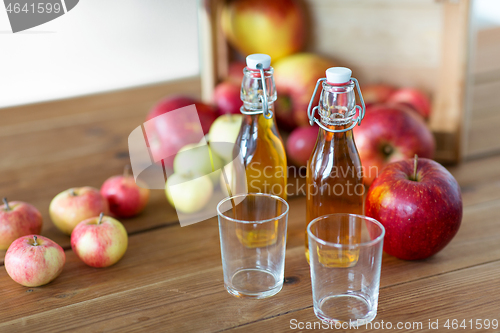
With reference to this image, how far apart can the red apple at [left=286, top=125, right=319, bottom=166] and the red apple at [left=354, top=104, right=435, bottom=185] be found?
0.09 m

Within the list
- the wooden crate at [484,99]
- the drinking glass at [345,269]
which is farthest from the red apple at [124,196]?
the wooden crate at [484,99]

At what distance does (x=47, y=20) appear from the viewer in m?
1.07

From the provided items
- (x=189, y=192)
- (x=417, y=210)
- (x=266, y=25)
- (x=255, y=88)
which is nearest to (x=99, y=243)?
(x=189, y=192)

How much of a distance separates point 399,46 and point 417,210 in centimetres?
52

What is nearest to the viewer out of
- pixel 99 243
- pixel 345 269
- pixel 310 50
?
pixel 345 269

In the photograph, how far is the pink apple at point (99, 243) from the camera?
0.65 meters

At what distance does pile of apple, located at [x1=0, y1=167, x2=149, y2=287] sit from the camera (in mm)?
617

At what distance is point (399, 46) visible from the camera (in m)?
1.03

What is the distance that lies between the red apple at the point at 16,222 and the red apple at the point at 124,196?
11 centimetres

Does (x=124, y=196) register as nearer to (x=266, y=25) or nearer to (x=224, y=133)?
(x=224, y=133)

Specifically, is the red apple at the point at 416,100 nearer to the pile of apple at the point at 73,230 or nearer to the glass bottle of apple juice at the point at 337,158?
the glass bottle of apple juice at the point at 337,158

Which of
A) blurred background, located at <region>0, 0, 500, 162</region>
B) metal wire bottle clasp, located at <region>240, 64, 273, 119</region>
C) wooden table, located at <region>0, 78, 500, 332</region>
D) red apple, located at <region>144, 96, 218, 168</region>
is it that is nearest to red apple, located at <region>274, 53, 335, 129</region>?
blurred background, located at <region>0, 0, 500, 162</region>

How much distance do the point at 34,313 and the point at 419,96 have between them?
775 millimetres

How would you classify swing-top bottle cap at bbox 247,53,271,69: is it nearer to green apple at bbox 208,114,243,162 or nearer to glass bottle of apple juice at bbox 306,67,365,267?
glass bottle of apple juice at bbox 306,67,365,267
